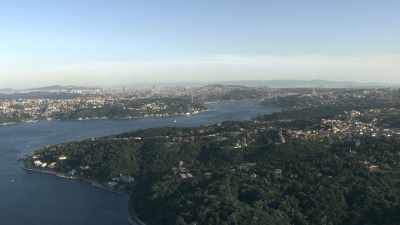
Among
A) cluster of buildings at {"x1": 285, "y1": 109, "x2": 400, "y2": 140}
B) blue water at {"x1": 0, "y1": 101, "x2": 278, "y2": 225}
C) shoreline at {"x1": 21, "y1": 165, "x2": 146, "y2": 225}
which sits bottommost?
blue water at {"x1": 0, "y1": 101, "x2": 278, "y2": 225}

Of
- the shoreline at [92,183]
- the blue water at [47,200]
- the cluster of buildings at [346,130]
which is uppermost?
the cluster of buildings at [346,130]

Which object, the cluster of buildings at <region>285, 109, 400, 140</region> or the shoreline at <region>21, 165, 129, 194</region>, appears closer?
the shoreline at <region>21, 165, 129, 194</region>

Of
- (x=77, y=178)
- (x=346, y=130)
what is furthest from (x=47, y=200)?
(x=346, y=130)

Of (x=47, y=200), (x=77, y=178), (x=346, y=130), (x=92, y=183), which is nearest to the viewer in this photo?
(x=47, y=200)

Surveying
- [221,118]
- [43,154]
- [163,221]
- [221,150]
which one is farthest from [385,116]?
[163,221]

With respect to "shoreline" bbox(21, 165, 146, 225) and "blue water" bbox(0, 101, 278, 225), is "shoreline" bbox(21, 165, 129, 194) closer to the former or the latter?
"shoreline" bbox(21, 165, 146, 225)

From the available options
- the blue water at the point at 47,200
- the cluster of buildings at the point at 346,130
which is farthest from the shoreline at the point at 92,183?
the cluster of buildings at the point at 346,130

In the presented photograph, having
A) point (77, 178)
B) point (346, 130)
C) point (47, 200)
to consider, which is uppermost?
point (346, 130)

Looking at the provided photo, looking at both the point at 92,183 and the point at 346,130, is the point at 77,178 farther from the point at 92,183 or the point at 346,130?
the point at 346,130

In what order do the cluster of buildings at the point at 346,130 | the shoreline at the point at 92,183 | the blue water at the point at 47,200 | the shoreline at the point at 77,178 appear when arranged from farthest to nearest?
the cluster of buildings at the point at 346,130, the shoreline at the point at 77,178, the blue water at the point at 47,200, the shoreline at the point at 92,183

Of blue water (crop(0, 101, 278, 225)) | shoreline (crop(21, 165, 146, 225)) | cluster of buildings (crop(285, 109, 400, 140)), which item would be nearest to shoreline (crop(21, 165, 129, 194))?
shoreline (crop(21, 165, 146, 225))

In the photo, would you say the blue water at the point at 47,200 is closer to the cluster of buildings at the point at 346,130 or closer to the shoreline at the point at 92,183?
the shoreline at the point at 92,183
